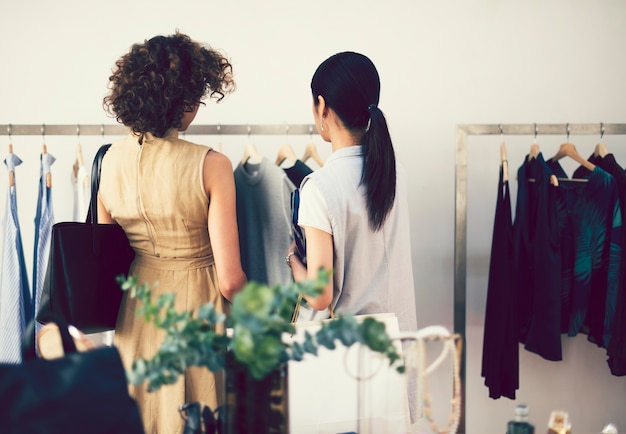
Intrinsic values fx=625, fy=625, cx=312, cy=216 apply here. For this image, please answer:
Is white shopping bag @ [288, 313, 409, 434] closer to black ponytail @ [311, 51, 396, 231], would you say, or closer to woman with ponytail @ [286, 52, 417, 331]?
woman with ponytail @ [286, 52, 417, 331]

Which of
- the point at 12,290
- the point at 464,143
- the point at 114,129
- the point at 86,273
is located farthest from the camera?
the point at 464,143

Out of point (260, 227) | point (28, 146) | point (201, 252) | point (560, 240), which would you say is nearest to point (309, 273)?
point (201, 252)

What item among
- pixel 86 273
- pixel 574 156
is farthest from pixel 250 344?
pixel 574 156

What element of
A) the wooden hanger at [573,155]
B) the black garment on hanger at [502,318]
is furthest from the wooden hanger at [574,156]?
the black garment on hanger at [502,318]

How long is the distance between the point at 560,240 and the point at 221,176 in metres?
1.45

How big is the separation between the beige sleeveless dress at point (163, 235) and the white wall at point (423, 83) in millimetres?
1139

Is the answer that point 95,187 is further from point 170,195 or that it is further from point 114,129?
point 114,129

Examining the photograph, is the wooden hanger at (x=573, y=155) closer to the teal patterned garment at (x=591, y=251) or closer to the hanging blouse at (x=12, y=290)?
the teal patterned garment at (x=591, y=251)

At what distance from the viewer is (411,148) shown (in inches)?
115

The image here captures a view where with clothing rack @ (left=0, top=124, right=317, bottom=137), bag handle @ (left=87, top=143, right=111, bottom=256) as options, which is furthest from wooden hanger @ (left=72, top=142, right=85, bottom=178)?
bag handle @ (left=87, top=143, right=111, bottom=256)

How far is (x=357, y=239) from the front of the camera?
167cm

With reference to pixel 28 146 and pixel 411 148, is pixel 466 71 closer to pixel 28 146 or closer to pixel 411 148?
pixel 411 148

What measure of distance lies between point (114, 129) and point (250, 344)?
1701mm

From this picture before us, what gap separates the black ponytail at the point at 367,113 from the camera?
5.33ft
